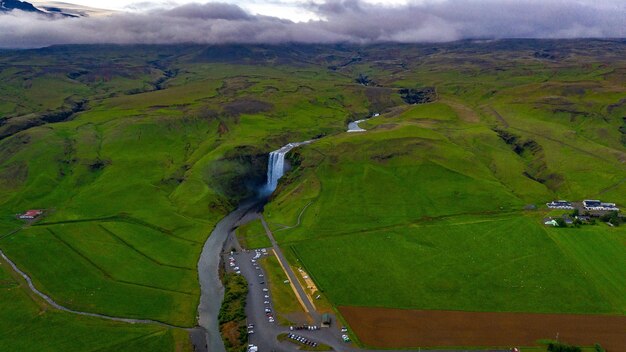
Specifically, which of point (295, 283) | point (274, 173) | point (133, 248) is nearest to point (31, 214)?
point (133, 248)

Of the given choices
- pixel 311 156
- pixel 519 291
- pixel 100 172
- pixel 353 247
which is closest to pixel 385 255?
pixel 353 247

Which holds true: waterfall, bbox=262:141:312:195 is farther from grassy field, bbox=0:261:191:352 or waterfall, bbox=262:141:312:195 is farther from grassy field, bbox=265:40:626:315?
grassy field, bbox=0:261:191:352

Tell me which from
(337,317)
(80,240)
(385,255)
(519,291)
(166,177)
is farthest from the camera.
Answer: (166,177)

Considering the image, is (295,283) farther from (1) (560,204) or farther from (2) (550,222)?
(1) (560,204)

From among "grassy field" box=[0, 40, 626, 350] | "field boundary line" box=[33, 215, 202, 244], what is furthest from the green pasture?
"field boundary line" box=[33, 215, 202, 244]

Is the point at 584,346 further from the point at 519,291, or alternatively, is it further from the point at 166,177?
the point at 166,177

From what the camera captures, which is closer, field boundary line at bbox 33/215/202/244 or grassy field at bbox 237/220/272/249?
grassy field at bbox 237/220/272/249
